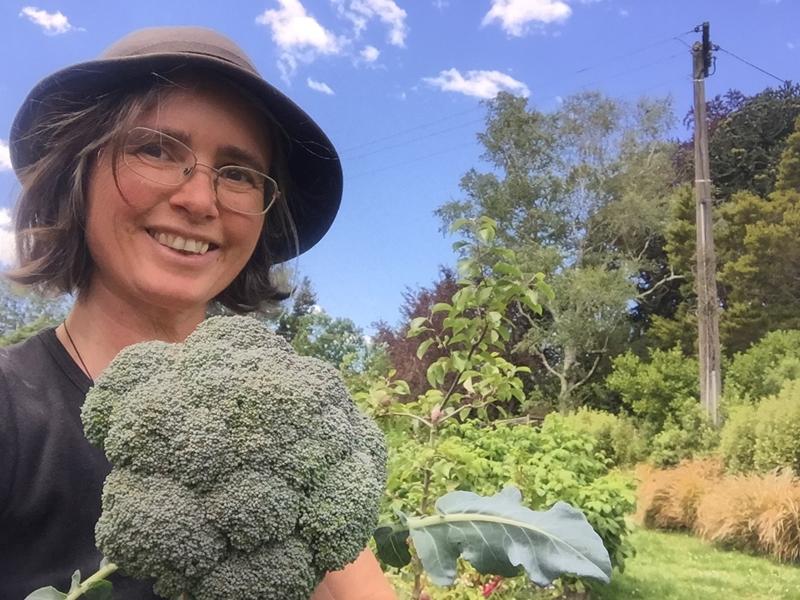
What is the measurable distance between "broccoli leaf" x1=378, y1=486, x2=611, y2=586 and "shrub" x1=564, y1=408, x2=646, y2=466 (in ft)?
29.8

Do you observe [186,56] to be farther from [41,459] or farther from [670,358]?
[670,358]

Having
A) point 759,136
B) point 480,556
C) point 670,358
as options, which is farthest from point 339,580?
point 759,136

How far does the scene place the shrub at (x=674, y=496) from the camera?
22.7 ft

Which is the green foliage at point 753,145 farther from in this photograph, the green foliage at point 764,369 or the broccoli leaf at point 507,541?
the broccoli leaf at point 507,541

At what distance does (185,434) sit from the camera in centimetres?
61

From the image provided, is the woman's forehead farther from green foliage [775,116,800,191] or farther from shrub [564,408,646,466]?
green foliage [775,116,800,191]

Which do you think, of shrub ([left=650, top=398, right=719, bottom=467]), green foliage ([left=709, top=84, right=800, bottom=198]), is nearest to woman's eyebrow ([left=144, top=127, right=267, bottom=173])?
shrub ([left=650, top=398, right=719, bottom=467])

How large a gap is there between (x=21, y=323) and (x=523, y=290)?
3.77 m

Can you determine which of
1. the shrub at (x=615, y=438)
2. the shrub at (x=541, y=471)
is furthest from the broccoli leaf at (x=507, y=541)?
the shrub at (x=615, y=438)

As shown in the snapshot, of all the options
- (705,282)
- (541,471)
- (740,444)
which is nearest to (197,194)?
(541,471)

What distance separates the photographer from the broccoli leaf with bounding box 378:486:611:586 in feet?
2.40

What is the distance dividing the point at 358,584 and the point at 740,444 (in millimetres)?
7467

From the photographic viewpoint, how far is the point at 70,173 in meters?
1.04

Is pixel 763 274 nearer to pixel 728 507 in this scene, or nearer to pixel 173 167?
pixel 728 507
